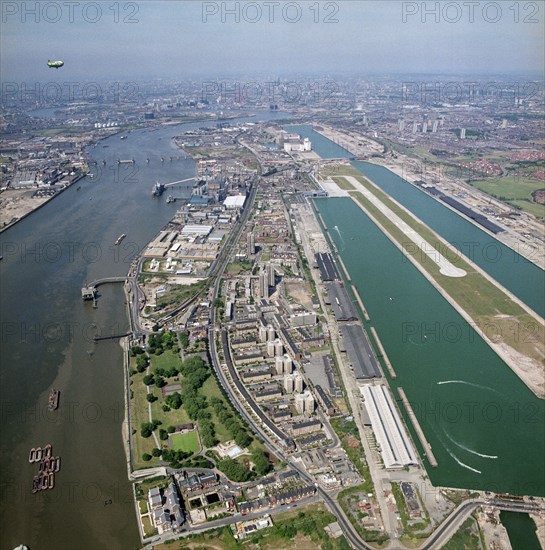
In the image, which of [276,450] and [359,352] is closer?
[276,450]

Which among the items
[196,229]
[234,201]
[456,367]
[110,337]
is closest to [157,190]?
[234,201]

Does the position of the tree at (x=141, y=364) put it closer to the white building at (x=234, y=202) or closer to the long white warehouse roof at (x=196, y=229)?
the long white warehouse roof at (x=196, y=229)

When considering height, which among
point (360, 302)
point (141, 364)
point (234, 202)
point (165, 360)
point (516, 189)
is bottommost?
point (165, 360)

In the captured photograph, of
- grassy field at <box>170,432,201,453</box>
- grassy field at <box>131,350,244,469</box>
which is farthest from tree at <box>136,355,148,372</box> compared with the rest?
grassy field at <box>170,432,201,453</box>


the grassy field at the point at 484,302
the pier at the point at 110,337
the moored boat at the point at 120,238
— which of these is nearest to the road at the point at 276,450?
the pier at the point at 110,337

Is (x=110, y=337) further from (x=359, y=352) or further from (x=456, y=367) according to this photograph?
(x=456, y=367)

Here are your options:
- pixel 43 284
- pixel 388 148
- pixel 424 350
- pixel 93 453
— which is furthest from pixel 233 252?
pixel 388 148

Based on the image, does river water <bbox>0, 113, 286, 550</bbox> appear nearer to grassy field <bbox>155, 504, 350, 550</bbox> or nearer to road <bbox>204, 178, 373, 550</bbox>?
grassy field <bbox>155, 504, 350, 550</bbox>
